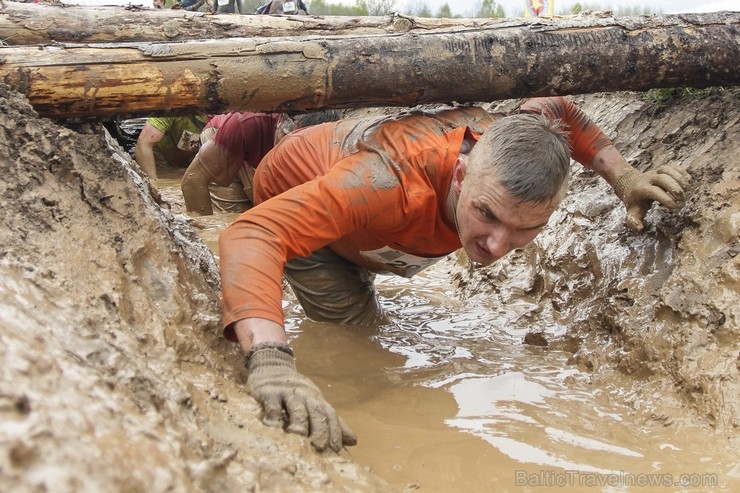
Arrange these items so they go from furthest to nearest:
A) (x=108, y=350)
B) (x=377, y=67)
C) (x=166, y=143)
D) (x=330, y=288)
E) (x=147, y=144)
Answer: (x=166, y=143)
(x=147, y=144)
(x=330, y=288)
(x=377, y=67)
(x=108, y=350)

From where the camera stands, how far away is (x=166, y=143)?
878cm

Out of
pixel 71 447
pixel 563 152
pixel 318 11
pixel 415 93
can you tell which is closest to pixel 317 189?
pixel 415 93

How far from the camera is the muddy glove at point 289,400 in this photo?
Result: 188 centimetres

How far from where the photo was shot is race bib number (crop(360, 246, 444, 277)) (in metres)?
3.11

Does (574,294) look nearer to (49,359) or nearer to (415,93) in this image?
(415,93)

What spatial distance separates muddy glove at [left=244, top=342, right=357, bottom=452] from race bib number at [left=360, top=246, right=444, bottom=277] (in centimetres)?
105

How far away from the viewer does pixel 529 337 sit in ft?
10.8

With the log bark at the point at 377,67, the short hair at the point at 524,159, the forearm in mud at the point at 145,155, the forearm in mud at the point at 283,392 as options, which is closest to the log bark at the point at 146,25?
the log bark at the point at 377,67

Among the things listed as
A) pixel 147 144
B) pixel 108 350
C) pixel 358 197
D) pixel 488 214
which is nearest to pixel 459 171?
pixel 488 214

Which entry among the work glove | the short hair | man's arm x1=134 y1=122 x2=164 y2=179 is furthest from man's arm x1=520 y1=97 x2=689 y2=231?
man's arm x1=134 y1=122 x2=164 y2=179

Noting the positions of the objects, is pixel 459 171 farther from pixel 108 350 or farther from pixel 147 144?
pixel 147 144

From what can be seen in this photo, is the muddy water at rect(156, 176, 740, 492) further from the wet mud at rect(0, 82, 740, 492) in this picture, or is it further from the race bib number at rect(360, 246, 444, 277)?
the race bib number at rect(360, 246, 444, 277)

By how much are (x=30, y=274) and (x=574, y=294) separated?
248cm

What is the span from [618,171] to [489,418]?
1458 millimetres
